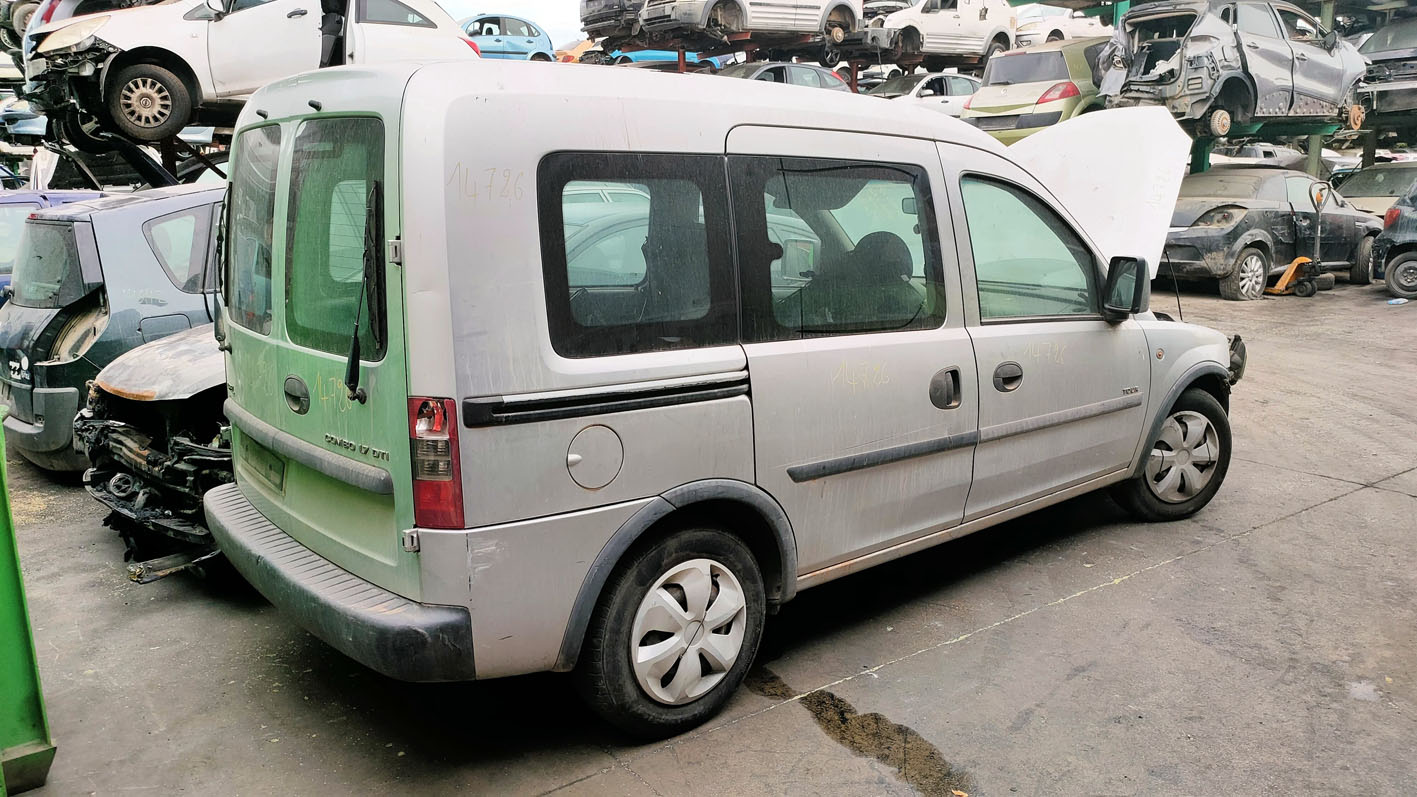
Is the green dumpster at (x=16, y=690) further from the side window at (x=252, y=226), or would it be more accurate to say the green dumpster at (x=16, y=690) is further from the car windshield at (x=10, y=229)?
the car windshield at (x=10, y=229)

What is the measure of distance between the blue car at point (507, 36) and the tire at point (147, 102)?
992cm

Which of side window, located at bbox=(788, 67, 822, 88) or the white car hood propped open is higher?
side window, located at bbox=(788, 67, 822, 88)

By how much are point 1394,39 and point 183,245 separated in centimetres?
1864

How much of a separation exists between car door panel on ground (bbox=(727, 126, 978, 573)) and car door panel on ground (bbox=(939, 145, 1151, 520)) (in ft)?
0.42

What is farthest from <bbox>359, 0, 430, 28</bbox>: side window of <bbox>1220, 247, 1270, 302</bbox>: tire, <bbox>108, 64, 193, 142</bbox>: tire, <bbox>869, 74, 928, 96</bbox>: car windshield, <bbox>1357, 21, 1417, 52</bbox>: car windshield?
<bbox>1357, 21, 1417, 52</bbox>: car windshield

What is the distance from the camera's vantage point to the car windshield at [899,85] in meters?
18.7

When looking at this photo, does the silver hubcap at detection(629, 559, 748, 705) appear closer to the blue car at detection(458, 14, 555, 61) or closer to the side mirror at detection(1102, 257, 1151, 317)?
the side mirror at detection(1102, 257, 1151, 317)

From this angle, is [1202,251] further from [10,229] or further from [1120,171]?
[10,229]

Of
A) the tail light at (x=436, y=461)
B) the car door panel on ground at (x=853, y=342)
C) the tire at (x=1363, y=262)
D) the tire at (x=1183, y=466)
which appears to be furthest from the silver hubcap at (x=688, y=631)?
the tire at (x=1363, y=262)

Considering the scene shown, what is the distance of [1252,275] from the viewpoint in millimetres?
12375

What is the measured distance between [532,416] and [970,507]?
1.98m

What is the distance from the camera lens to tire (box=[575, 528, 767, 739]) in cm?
298

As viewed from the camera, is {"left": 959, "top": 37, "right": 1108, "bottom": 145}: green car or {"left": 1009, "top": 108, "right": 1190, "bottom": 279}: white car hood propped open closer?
{"left": 1009, "top": 108, "right": 1190, "bottom": 279}: white car hood propped open

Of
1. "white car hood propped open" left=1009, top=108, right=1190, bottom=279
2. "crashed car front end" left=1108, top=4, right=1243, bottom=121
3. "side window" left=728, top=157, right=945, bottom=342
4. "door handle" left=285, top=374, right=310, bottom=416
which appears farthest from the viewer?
"crashed car front end" left=1108, top=4, right=1243, bottom=121
